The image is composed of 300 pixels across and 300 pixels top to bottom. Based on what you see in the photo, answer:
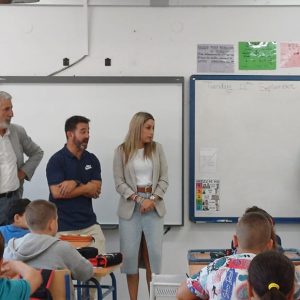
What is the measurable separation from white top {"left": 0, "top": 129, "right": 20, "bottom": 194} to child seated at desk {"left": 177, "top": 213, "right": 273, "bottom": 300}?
2236mm

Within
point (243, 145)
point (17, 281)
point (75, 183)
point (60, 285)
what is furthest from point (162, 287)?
point (243, 145)

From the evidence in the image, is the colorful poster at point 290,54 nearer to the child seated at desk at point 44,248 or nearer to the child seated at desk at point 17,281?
the child seated at desk at point 44,248

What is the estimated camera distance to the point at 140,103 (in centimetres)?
514

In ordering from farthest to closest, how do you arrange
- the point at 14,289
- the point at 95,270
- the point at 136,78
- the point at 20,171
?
1. the point at 136,78
2. the point at 20,171
3. the point at 95,270
4. the point at 14,289

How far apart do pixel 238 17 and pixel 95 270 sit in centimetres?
295

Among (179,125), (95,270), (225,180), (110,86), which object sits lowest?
(95,270)

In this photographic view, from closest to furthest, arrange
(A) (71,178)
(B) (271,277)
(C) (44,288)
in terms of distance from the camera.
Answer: (B) (271,277)
(C) (44,288)
(A) (71,178)

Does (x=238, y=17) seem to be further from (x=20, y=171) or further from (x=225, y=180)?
(x=20, y=171)

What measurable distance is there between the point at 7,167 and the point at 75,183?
1.81 feet

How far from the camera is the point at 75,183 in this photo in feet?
14.5

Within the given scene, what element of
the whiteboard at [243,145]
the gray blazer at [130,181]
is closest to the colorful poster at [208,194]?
the whiteboard at [243,145]

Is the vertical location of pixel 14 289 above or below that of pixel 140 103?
below

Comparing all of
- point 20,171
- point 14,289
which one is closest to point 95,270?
point 14,289

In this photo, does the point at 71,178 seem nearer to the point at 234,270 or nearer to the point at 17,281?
the point at 17,281
